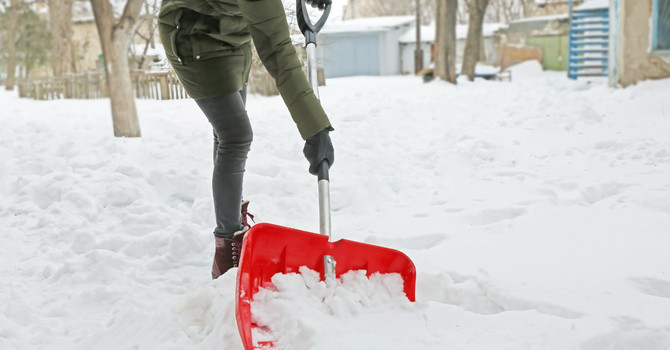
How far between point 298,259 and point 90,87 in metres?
11.9

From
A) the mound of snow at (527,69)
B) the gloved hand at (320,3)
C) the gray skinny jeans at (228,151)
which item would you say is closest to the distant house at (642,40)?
the gloved hand at (320,3)

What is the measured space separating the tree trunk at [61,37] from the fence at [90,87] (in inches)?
55.6

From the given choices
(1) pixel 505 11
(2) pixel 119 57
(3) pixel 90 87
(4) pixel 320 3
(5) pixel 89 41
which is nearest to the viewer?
(4) pixel 320 3

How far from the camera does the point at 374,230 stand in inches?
116

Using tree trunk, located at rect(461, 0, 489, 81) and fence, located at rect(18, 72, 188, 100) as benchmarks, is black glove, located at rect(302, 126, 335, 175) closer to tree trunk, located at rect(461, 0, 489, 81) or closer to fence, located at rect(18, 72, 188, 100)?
fence, located at rect(18, 72, 188, 100)

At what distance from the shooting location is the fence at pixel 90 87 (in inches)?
230

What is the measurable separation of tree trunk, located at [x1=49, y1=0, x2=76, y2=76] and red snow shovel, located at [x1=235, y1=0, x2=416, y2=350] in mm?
18045

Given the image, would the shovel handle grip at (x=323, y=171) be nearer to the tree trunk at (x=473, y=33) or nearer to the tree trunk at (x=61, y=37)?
the tree trunk at (x=473, y=33)

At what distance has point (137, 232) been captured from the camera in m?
2.99

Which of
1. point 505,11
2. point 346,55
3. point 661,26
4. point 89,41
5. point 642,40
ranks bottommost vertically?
point 346,55

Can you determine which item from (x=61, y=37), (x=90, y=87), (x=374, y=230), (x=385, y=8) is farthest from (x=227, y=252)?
(x=385, y=8)

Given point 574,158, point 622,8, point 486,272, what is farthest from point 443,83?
point 486,272

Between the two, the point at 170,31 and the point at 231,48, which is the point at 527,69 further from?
the point at 170,31

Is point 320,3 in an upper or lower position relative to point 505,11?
lower
